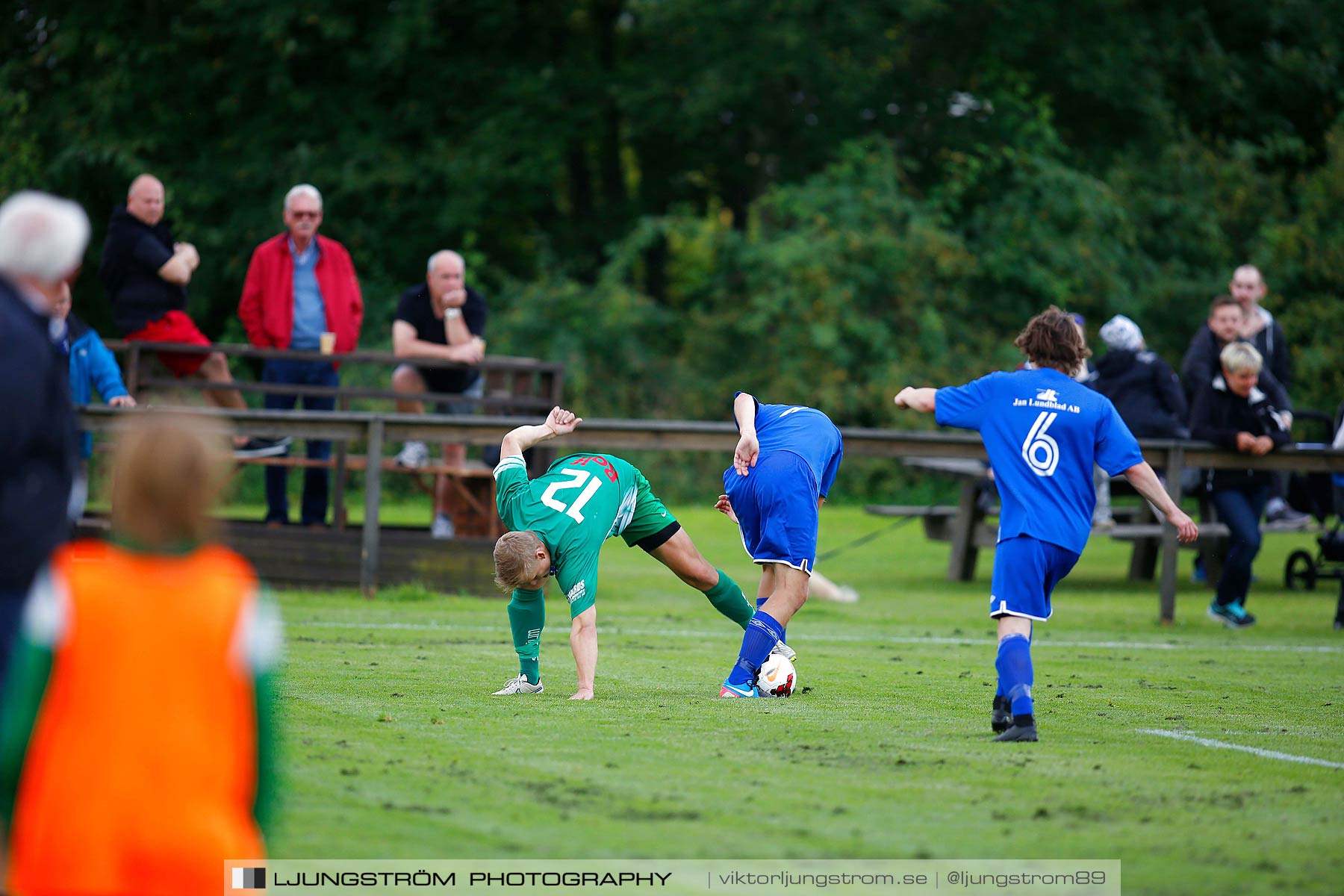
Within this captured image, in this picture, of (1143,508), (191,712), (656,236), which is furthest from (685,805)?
(656,236)

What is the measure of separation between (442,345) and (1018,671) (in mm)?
7668

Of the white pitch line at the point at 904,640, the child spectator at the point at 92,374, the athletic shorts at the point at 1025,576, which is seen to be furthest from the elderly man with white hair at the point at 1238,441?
the child spectator at the point at 92,374

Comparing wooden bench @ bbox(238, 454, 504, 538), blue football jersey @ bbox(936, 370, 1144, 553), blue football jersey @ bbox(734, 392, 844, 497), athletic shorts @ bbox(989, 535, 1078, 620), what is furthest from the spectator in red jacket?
athletic shorts @ bbox(989, 535, 1078, 620)

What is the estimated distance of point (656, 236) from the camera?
29.0 meters

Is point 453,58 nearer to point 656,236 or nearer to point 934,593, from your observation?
point 656,236

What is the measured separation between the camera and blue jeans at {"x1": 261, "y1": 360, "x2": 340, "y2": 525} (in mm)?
13047

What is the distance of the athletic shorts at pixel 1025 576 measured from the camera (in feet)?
22.0

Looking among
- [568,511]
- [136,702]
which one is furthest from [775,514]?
[136,702]

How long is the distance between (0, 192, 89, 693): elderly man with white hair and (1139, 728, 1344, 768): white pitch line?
4.76 m

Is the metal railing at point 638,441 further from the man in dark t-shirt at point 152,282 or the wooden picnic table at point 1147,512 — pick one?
the man in dark t-shirt at point 152,282

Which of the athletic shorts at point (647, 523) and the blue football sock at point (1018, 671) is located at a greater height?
the athletic shorts at point (647, 523)

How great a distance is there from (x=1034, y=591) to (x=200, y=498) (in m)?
4.36

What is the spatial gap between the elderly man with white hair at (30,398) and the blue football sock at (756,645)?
4042mm

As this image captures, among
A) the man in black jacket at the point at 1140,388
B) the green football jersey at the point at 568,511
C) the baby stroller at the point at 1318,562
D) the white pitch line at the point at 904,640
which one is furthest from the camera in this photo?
the baby stroller at the point at 1318,562
